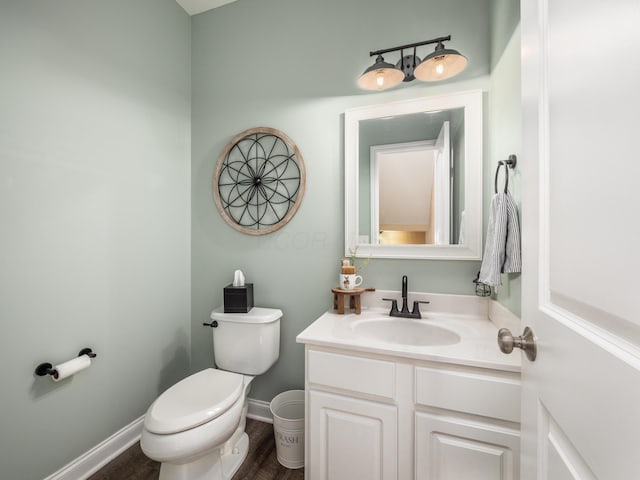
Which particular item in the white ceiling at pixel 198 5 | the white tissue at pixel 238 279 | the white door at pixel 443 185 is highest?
the white ceiling at pixel 198 5

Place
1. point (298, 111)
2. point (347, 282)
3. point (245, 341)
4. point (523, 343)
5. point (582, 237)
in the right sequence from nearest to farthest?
point (582, 237)
point (523, 343)
point (347, 282)
point (245, 341)
point (298, 111)

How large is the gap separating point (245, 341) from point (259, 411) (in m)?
0.58

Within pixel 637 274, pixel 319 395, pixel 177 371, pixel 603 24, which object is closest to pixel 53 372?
pixel 177 371

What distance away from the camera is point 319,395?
1.18 meters

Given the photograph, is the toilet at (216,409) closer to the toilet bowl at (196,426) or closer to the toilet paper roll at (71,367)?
the toilet bowl at (196,426)

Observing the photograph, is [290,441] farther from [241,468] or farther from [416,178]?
[416,178]

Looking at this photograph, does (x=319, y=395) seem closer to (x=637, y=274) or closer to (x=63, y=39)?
(x=637, y=274)

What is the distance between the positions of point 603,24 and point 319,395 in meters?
1.27

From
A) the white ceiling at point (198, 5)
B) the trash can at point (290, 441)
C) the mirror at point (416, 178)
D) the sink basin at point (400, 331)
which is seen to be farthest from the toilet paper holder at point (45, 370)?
the white ceiling at point (198, 5)

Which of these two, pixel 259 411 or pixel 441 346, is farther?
pixel 259 411

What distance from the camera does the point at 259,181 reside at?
6.13 feet

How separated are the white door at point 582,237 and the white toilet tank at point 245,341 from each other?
1283 mm

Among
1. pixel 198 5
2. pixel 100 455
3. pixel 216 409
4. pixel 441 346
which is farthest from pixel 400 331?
pixel 198 5

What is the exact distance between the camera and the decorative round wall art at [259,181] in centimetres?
180
